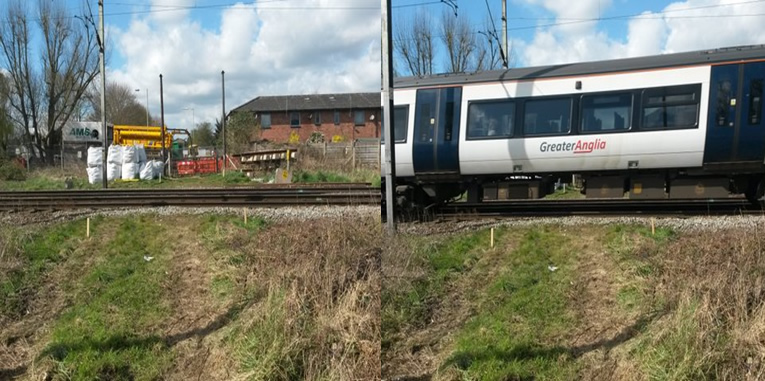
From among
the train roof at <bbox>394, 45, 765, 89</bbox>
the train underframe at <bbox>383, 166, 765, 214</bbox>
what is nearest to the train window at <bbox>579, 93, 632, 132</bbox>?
the train roof at <bbox>394, 45, 765, 89</bbox>

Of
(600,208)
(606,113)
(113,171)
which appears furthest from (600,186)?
(113,171)

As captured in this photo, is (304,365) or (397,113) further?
(397,113)

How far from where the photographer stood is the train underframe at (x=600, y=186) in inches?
334

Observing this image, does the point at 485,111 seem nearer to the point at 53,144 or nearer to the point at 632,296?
the point at 632,296

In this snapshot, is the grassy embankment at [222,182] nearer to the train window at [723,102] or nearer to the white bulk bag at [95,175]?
the white bulk bag at [95,175]

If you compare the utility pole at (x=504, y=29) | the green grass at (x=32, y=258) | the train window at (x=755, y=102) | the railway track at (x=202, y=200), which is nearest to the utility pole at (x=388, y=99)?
the railway track at (x=202, y=200)

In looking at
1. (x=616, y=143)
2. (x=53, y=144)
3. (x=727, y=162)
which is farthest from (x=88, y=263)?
(x=53, y=144)

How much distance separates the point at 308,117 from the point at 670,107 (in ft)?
92.3

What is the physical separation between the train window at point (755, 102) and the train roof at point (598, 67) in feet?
1.18

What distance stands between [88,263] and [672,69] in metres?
8.00

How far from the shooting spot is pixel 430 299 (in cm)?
486

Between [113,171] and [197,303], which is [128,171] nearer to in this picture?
[113,171]

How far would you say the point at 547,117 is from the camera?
28.8 ft

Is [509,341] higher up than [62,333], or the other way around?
[509,341]
